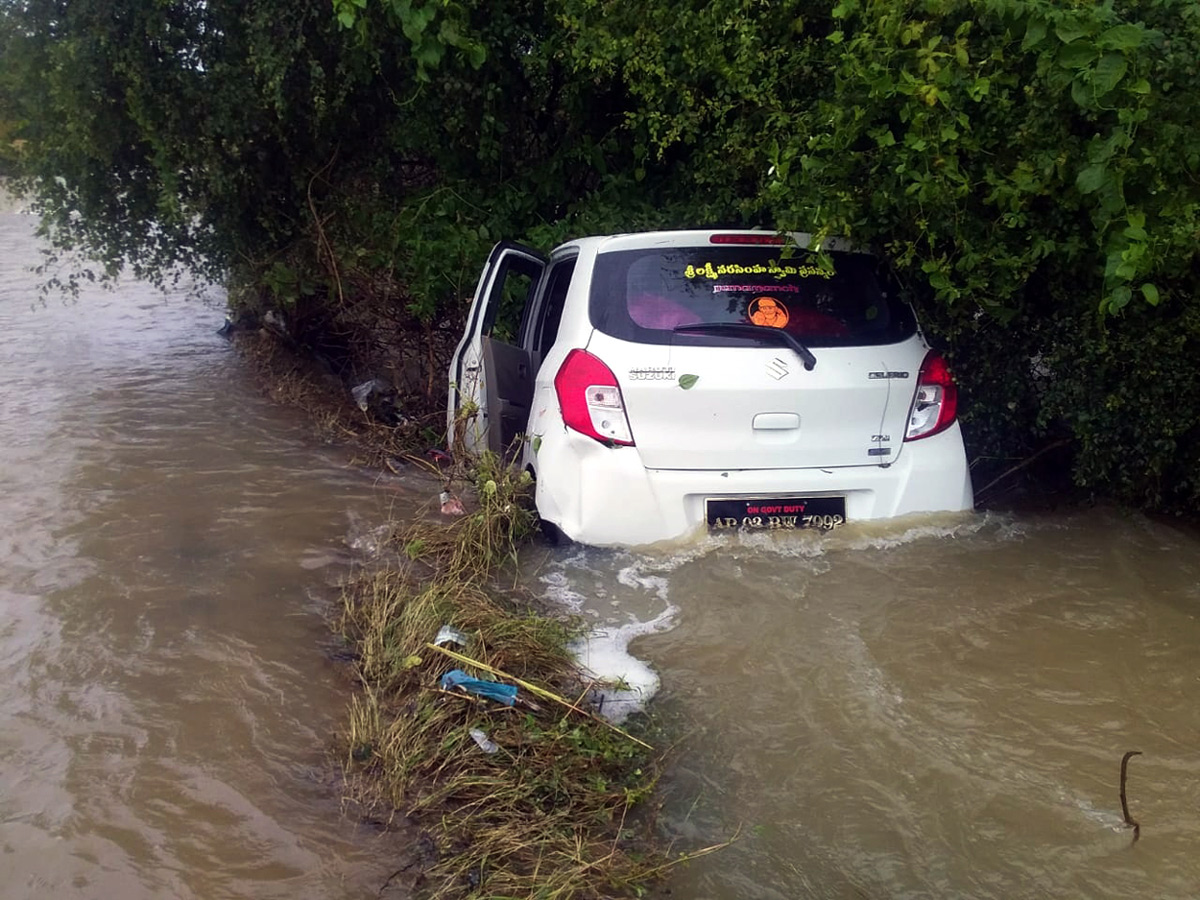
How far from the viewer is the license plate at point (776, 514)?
445cm

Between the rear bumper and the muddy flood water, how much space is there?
0.12 m

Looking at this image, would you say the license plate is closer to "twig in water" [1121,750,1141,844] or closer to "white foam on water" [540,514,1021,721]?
"white foam on water" [540,514,1021,721]

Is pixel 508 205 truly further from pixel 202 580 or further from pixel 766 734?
pixel 766 734

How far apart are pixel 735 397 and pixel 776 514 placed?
0.55 m

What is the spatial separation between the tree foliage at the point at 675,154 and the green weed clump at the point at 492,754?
7.52 feet

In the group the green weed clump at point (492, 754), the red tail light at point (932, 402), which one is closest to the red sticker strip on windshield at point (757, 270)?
the red tail light at point (932, 402)

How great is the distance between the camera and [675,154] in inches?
283

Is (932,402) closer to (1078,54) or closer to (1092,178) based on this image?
(1092,178)

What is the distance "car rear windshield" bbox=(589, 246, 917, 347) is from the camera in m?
4.52

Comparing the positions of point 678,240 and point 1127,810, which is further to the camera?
point 678,240

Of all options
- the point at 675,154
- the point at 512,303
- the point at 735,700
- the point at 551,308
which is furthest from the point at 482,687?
the point at 675,154

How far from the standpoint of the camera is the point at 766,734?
348cm

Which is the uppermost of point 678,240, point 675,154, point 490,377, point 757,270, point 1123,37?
point 1123,37

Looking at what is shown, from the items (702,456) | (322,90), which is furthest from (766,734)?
(322,90)
